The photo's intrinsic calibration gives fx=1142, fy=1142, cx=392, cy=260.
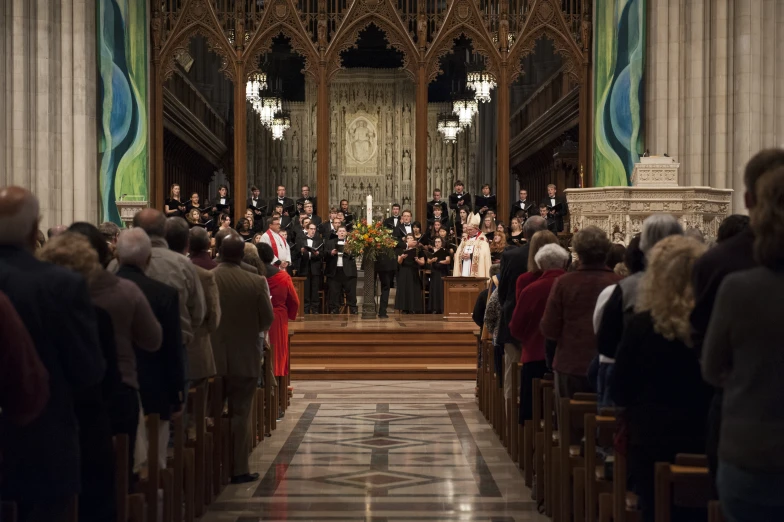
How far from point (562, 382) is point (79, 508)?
3029mm

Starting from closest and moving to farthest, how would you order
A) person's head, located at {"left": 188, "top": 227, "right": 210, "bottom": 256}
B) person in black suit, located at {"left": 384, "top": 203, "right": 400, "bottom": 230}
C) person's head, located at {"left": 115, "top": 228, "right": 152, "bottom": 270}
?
1. person's head, located at {"left": 115, "top": 228, "right": 152, "bottom": 270}
2. person's head, located at {"left": 188, "top": 227, "right": 210, "bottom": 256}
3. person in black suit, located at {"left": 384, "top": 203, "right": 400, "bottom": 230}

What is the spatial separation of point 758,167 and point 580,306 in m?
2.98

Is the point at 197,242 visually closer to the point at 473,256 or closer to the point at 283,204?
the point at 473,256

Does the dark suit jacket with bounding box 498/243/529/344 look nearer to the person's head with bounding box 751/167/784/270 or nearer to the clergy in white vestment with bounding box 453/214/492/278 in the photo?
the person's head with bounding box 751/167/784/270

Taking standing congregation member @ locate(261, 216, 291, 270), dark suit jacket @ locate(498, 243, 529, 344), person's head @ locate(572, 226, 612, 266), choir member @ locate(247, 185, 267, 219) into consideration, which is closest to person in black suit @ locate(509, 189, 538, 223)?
standing congregation member @ locate(261, 216, 291, 270)

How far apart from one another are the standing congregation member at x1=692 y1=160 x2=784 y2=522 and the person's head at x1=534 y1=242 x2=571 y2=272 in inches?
159

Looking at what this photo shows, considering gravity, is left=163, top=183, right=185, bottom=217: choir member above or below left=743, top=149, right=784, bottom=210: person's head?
above

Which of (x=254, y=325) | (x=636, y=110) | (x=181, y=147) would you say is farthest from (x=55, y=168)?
(x=254, y=325)

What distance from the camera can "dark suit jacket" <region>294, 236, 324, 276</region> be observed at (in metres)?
18.0

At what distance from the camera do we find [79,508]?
14.0 feet

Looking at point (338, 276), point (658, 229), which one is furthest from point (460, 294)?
point (658, 229)

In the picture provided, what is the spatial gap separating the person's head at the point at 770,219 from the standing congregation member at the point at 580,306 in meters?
3.20

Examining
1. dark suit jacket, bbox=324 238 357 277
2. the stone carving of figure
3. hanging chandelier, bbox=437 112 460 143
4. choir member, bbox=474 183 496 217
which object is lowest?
dark suit jacket, bbox=324 238 357 277

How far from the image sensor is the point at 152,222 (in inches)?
246
